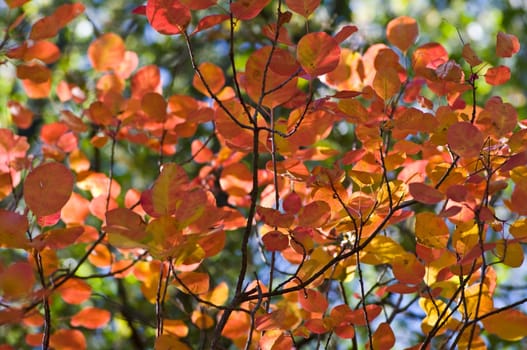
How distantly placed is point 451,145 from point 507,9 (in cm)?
336

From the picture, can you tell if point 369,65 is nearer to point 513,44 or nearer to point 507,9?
point 513,44

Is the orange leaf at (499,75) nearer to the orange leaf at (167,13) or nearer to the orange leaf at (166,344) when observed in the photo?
the orange leaf at (167,13)

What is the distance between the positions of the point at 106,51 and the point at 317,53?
28.0 inches

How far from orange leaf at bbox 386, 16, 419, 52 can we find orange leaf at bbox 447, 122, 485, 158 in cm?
46

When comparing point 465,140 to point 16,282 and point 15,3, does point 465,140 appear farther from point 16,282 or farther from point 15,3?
point 15,3

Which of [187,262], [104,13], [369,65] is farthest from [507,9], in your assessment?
[187,262]

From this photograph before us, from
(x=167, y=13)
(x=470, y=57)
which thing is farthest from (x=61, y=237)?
(x=470, y=57)

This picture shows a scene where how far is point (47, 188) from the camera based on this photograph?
828 millimetres

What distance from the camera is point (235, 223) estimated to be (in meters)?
1.20

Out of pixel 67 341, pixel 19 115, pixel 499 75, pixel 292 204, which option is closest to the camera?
pixel 292 204

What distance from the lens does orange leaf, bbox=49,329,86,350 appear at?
1204 mm

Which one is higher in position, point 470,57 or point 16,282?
point 470,57

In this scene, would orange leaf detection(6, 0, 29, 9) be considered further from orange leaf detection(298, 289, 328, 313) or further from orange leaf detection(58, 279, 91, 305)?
orange leaf detection(298, 289, 328, 313)

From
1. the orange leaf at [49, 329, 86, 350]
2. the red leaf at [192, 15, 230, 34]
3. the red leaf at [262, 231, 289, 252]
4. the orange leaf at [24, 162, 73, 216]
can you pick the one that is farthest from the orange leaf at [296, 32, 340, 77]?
the orange leaf at [49, 329, 86, 350]
